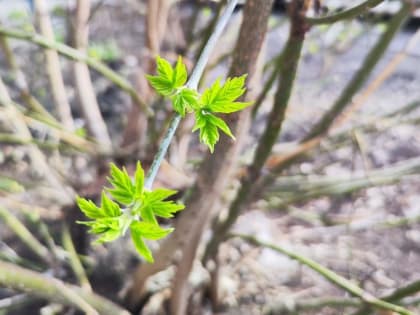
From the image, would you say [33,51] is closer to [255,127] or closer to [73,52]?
[255,127]

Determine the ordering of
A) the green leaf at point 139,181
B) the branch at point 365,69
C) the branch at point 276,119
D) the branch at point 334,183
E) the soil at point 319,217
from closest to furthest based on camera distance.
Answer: the green leaf at point 139,181 < the branch at point 276,119 < the branch at point 365,69 < the branch at point 334,183 < the soil at point 319,217

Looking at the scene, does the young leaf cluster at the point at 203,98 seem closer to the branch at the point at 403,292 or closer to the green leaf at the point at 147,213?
the green leaf at the point at 147,213

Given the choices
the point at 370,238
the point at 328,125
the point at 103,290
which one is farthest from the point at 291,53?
the point at 370,238

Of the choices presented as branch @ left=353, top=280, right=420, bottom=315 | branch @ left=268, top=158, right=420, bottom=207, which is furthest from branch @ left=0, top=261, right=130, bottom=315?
branch @ left=268, top=158, right=420, bottom=207

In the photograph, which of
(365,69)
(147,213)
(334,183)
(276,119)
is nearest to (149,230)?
(147,213)

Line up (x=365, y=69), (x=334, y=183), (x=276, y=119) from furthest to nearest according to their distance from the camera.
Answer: (x=334, y=183) < (x=365, y=69) < (x=276, y=119)

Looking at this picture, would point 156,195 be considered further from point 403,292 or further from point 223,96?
point 403,292

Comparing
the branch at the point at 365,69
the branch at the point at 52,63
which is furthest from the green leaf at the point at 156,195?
the branch at the point at 52,63
